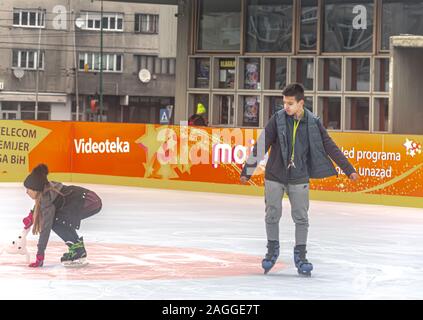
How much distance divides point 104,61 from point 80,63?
182cm

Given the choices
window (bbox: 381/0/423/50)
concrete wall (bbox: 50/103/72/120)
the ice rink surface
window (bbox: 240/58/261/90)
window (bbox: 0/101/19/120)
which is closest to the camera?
the ice rink surface

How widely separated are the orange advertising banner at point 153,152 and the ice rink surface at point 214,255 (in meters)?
1.22

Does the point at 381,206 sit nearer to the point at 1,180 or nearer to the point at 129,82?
the point at 1,180

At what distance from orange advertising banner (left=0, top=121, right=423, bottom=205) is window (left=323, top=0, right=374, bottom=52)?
5164 millimetres

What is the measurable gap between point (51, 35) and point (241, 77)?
56.8 metres

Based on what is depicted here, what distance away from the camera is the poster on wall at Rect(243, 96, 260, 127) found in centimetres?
2978

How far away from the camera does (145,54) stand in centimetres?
8825

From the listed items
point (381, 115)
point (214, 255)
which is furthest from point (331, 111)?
point (214, 255)

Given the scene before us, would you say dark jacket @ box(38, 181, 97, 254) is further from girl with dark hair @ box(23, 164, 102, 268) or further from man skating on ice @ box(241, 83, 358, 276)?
man skating on ice @ box(241, 83, 358, 276)

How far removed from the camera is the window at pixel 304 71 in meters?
28.9

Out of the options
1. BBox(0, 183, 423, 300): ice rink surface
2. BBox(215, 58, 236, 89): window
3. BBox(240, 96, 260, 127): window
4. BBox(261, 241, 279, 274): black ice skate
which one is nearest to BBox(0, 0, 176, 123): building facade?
BBox(215, 58, 236, 89): window

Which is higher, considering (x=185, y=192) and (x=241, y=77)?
(x=241, y=77)

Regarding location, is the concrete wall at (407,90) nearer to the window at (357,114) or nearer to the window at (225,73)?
the window at (357,114)

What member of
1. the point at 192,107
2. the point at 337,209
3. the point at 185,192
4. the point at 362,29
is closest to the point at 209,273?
the point at 337,209
